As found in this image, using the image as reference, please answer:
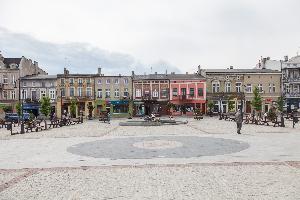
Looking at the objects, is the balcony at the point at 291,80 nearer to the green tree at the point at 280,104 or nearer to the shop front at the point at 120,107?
the green tree at the point at 280,104

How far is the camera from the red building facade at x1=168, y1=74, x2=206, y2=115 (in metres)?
65.1

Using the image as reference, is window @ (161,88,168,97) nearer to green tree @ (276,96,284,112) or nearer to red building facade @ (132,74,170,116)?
red building facade @ (132,74,170,116)

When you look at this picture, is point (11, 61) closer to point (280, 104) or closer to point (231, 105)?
point (231, 105)

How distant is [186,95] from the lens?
65500mm

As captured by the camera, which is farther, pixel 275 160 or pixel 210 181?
pixel 275 160

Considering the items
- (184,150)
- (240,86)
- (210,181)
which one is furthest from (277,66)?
(210,181)

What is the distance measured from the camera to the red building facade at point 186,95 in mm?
65125

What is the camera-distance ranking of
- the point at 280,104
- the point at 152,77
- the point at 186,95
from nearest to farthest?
1. the point at 280,104
2. the point at 186,95
3. the point at 152,77

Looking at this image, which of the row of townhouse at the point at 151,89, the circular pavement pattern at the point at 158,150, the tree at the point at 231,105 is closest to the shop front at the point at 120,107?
the row of townhouse at the point at 151,89

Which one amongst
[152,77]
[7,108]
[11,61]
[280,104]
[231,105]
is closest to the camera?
[280,104]

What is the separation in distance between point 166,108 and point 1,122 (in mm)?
33544

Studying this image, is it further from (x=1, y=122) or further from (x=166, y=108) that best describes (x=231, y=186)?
(x=166, y=108)

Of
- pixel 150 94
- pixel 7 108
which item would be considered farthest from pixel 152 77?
pixel 7 108

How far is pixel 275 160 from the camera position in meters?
13.2
